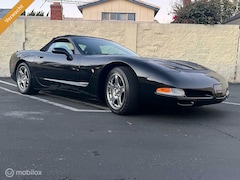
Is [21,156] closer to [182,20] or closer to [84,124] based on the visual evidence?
[84,124]

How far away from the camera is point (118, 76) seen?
14.3 ft

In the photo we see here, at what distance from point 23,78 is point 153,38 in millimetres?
5168

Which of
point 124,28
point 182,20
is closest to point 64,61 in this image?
point 124,28

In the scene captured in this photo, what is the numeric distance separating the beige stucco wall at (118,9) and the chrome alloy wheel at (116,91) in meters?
20.5

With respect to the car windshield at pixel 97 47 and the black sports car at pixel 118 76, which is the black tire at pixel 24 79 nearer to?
the black sports car at pixel 118 76

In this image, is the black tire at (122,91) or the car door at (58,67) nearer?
the black tire at (122,91)

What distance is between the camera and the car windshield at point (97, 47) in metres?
5.09

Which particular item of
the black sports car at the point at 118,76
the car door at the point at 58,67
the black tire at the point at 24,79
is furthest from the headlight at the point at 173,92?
the black tire at the point at 24,79

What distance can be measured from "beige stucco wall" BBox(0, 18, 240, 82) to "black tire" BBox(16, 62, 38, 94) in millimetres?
3847

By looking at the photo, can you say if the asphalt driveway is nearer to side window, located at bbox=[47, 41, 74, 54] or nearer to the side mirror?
the side mirror

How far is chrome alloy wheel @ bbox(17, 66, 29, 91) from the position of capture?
6.00 m
